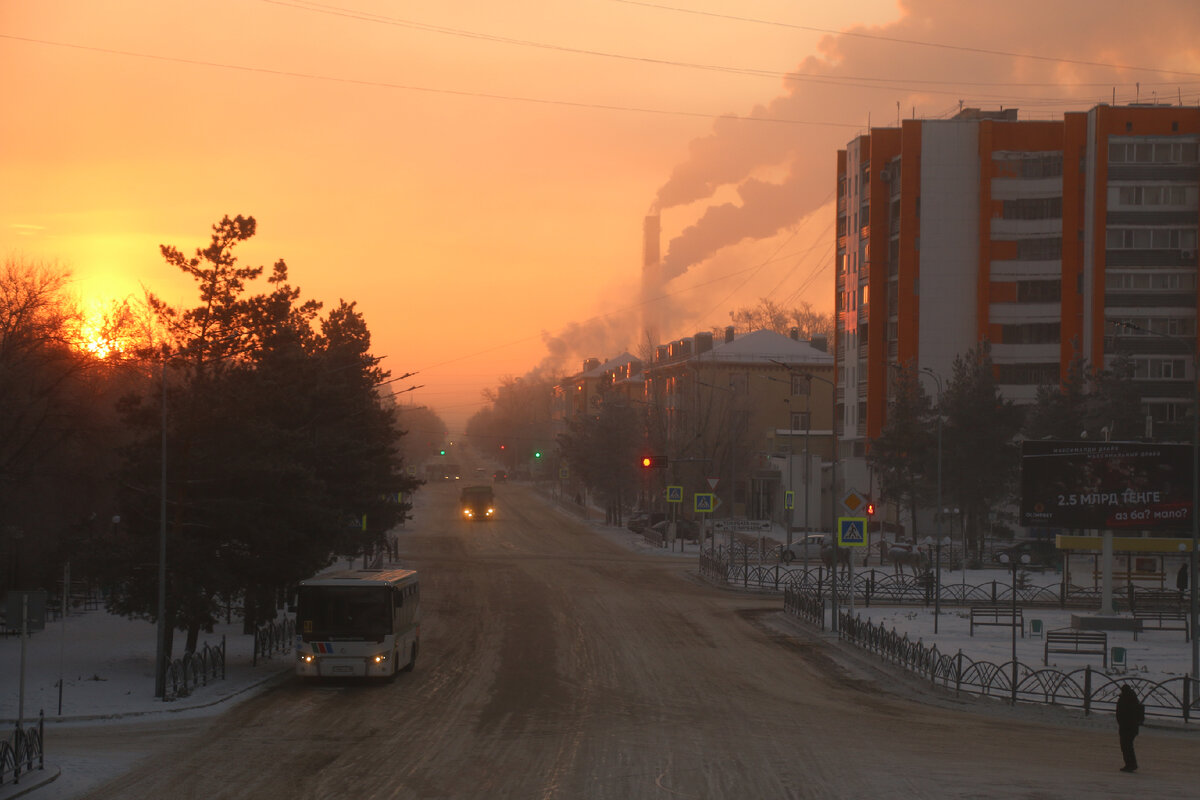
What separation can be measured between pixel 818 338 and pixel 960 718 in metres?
99.2

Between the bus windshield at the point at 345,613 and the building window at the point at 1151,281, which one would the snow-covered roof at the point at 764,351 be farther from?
the bus windshield at the point at 345,613

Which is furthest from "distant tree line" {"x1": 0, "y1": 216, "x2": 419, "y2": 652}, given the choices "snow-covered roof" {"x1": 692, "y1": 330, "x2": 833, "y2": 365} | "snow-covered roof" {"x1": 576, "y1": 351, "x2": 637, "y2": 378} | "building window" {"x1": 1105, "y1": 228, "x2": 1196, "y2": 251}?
"snow-covered roof" {"x1": 576, "y1": 351, "x2": 637, "y2": 378}

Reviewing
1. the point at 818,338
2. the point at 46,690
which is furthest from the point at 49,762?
the point at 818,338

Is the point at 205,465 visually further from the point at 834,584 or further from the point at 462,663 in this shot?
the point at 834,584

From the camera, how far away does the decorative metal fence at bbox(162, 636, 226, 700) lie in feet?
74.1

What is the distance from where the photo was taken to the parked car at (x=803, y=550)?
54.9 meters

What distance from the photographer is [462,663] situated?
26.6 metres

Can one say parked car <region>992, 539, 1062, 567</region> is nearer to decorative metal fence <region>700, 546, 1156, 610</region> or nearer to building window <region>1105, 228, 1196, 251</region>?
decorative metal fence <region>700, 546, 1156, 610</region>

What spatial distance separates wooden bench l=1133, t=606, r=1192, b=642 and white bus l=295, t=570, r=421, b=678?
22.1 metres

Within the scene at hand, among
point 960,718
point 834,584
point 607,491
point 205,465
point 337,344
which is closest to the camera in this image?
point 960,718

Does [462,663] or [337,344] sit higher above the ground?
[337,344]

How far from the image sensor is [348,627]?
23609 millimetres

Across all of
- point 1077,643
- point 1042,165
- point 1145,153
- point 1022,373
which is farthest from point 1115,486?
point 1042,165

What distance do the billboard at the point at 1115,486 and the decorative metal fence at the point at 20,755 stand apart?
2791cm
